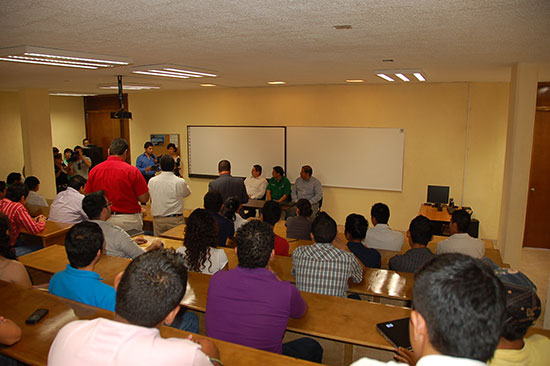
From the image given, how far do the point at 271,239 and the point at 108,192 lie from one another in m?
3.10

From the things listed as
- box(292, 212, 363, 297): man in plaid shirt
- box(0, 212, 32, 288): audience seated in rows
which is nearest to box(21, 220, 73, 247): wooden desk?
box(0, 212, 32, 288): audience seated in rows

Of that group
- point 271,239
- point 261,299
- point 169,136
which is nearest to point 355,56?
point 271,239

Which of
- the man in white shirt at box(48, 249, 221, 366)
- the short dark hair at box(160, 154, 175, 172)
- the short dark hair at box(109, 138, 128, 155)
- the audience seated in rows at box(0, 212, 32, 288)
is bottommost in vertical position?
the audience seated in rows at box(0, 212, 32, 288)

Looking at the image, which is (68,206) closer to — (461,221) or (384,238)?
(384,238)

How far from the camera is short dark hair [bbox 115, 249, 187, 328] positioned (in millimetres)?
1486

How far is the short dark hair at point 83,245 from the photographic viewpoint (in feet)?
8.05

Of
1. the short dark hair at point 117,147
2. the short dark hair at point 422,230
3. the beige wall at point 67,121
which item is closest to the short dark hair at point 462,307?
the short dark hair at point 422,230

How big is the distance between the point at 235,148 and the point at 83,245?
6.76 m

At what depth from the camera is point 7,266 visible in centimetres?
284

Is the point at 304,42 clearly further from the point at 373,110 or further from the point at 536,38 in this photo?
the point at 373,110

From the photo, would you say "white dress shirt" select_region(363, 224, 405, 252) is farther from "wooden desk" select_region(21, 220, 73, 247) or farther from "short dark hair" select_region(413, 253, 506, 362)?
"wooden desk" select_region(21, 220, 73, 247)

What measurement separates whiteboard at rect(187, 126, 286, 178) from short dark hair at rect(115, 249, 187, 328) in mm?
7096

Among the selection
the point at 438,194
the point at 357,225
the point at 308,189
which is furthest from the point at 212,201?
the point at 438,194

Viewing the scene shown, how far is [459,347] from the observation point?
112 centimetres
